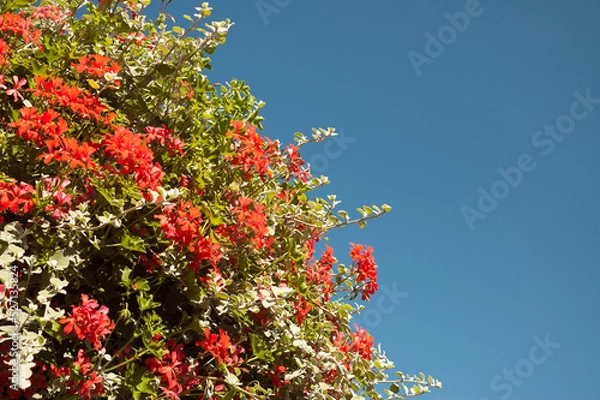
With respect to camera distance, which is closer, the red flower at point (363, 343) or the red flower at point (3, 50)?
the red flower at point (3, 50)

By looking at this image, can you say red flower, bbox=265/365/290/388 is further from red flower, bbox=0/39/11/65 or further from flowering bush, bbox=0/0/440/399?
red flower, bbox=0/39/11/65

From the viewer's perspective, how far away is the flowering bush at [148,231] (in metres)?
2.87

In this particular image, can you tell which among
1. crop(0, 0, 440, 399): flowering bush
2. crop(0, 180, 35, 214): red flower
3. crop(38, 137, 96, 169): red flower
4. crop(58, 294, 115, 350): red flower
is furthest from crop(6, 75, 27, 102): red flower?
crop(58, 294, 115, 350): red flower

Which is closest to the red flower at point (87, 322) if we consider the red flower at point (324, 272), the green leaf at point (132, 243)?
the green leaf at point (132, 243)

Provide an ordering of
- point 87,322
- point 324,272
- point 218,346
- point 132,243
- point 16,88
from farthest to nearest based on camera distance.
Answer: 1. point 324,272
2. point 16,88
3. point 218,346
4. point 132,243
5. point 87,322

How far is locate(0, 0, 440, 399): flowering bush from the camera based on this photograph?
2.87 metres

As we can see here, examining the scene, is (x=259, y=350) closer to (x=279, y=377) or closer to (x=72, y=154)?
(x=279, y=377)

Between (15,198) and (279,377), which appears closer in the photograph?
(15,198)

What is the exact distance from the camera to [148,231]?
322 cm

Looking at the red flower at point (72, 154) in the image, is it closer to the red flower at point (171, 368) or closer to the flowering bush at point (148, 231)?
the flowering bush at point (148, 231)

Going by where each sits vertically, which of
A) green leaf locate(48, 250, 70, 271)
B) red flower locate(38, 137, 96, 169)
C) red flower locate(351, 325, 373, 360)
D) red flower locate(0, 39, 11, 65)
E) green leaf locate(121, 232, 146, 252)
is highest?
red flower locate(0, 39, 11, 65)

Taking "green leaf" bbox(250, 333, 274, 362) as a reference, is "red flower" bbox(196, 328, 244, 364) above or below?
below

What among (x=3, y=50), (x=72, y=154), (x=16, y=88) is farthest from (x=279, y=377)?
(x=3, y=50)

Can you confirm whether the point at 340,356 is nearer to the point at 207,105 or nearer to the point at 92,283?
the point at 92,283
